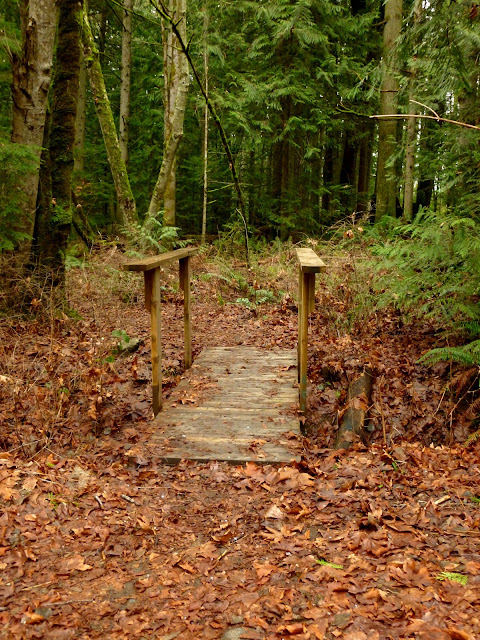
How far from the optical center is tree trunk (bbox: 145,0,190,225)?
11.6 meters

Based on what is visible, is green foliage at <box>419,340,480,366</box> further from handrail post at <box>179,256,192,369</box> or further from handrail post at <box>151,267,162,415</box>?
handrail post at <box>179,256,192,369</box>

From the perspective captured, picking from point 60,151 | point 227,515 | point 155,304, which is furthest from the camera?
point 60,151

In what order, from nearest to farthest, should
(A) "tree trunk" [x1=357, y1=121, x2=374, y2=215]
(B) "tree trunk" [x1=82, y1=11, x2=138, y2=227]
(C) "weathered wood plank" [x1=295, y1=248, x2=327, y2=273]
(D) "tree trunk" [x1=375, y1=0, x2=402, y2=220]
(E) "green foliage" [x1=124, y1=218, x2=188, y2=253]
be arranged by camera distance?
1. (C) "weathered wood plank" [x1=295, y1=248, x2=327, y2=273]
2. (E) "green foliage" [x1=124, y1=218, x2=188, y2=253]
3. (B) "tree trunk" [x1=82, y1=11, x2=138, y2=227]
4. (D) "tree trunk" [x1=375, y1=0, x2=402, y2=220]
5. (A) "tree trunk" [x1=357, y1=121, x2=374, y2=215]

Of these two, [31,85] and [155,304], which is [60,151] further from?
[155,304]

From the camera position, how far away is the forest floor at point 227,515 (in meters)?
2.55

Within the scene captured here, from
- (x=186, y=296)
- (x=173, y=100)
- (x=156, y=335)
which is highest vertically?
(x=173, y=100)

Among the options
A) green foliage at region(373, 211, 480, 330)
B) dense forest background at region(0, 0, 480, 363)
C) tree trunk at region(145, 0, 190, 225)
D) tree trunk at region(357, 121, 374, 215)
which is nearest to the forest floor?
green foliage at region(373, 211, 480, 330)

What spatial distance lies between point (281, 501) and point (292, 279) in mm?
7540

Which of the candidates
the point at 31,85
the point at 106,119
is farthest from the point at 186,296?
the point at 106,119

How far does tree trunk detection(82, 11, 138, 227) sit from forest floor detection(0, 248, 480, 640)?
5.59 m

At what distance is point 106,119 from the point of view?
11.4m

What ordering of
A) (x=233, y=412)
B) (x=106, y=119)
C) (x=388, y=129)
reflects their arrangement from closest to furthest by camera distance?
(x=233, y=412) < (x=106, y=119) < (x=388, y=129)

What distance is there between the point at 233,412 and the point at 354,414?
130cm

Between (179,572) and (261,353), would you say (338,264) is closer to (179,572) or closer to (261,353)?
(261,353)
